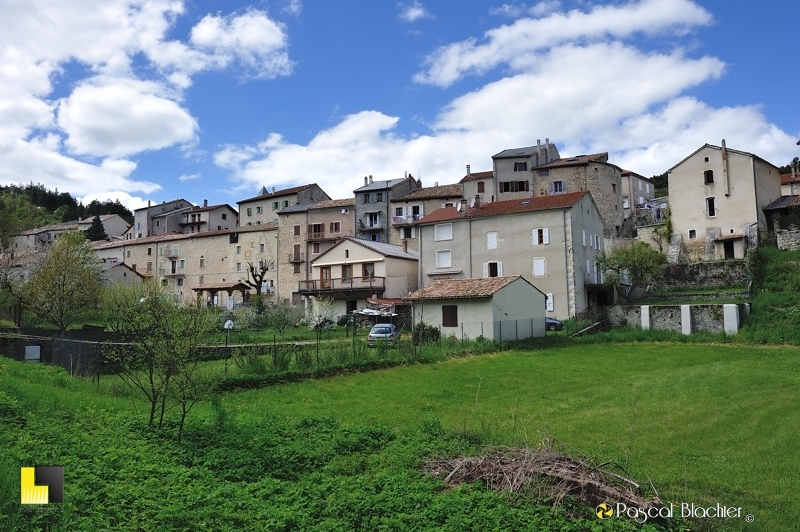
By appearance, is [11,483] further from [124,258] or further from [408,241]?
[124,258]

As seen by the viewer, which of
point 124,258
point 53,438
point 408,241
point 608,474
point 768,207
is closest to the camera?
point 608,474

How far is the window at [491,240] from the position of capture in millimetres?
44656

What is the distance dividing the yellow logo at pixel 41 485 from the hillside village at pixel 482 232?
924 inches

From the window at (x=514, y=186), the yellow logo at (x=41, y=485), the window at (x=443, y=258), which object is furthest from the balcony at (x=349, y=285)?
the yellow logo at (x=41, y=485)

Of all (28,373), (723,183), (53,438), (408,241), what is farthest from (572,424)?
(408,241)

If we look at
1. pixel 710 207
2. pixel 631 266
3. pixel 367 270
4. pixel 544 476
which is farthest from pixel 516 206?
pixel 544 476

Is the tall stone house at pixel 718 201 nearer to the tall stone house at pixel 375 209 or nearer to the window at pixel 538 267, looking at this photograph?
the window at pixel 538 267

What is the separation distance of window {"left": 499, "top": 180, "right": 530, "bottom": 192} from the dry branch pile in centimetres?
5579

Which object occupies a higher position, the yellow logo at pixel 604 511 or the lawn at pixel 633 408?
the yellow logo at pixel 604 511

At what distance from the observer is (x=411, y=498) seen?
8133 mm

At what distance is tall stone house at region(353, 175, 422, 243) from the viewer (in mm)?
65688

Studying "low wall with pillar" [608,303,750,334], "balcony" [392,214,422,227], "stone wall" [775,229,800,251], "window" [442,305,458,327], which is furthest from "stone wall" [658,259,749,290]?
"balcony" [392,214,422,227]

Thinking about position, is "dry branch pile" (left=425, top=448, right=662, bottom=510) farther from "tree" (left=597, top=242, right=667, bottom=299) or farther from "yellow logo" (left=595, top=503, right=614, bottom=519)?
"tree" (left=597, top=242, right=667, bottom=299)

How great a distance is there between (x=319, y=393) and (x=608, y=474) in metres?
12.0
